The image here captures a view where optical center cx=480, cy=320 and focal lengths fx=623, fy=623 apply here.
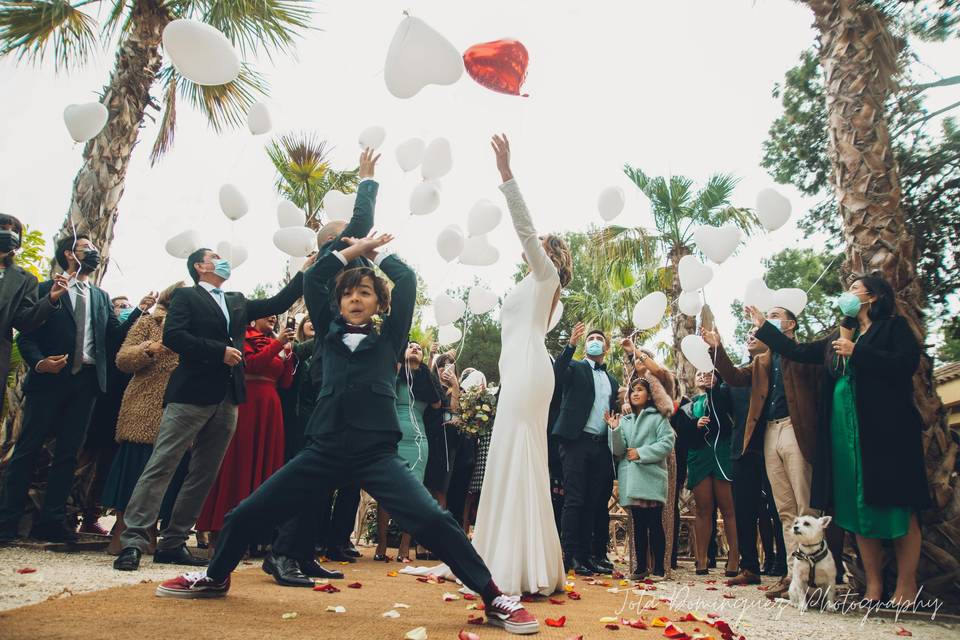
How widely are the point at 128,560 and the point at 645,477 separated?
13.5 feet

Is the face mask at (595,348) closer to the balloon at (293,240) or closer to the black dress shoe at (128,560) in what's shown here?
the balloon at (293,240)

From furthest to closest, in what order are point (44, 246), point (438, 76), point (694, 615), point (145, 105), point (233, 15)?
point (44, 246)
point (233, 15)
point (145, 105)
point (438, 76)
point (694, 615)

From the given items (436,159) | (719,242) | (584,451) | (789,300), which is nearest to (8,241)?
(436,159)

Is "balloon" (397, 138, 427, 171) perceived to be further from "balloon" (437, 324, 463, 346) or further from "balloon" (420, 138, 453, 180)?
"balloon" (437, 324, 463, 346)

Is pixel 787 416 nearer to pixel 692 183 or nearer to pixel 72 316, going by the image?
pixel 72 316

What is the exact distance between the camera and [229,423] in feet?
14.8

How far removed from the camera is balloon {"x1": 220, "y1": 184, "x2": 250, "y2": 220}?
19.0 feet

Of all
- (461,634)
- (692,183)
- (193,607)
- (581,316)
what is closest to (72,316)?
(193,607)

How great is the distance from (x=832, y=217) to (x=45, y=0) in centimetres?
1194

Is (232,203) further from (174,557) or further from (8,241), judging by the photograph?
(174,557)

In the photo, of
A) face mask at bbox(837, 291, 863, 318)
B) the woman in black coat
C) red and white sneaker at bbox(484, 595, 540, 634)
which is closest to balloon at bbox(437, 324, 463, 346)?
the woman in black coat

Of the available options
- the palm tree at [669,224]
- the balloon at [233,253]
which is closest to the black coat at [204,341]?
the balloon at [233,253]

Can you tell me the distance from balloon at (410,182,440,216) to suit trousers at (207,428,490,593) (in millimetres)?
3379

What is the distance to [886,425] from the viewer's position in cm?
409
